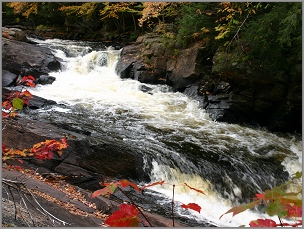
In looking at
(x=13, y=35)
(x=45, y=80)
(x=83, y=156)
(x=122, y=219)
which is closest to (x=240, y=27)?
(x=83, y=156)

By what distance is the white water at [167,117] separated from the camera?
5.75 m

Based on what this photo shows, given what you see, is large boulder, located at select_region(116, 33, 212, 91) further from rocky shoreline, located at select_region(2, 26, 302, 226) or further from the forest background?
the forest background

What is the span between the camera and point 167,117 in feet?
30.8

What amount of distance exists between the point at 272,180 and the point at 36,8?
20.7 m

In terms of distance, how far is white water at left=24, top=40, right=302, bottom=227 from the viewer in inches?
226

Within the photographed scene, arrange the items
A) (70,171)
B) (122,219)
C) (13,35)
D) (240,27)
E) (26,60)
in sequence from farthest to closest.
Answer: (13,35)
(26,60)
(240,27)
(70,171)
(122,219)

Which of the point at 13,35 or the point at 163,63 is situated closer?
the point at 163,63

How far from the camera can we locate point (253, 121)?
32.1 ft

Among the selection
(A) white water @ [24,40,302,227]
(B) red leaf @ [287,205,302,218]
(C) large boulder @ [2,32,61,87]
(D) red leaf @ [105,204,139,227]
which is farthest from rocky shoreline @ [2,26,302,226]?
(B) red leaf @ [287,205,302,218]

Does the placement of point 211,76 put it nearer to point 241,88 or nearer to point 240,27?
point 241,88

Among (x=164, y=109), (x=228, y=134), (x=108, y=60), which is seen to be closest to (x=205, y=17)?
Result: (x=164, y=109)

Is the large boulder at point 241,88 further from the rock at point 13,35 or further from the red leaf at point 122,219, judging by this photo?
the red leaf at point 122,219

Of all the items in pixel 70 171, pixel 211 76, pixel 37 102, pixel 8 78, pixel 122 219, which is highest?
pixel 211 76

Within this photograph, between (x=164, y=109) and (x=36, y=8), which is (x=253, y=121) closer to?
(x=164, y=109)
